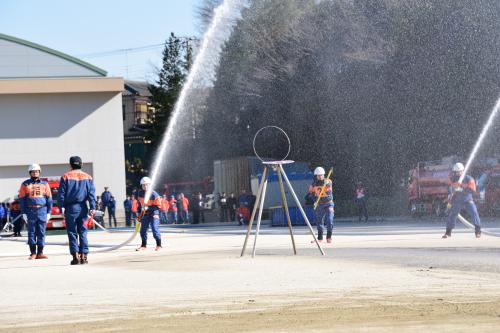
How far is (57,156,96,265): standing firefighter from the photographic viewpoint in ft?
56.8

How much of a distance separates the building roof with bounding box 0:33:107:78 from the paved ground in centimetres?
3231

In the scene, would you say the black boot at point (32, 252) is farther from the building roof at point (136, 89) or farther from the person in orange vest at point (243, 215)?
the building roof at point (136, 89)

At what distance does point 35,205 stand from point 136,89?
75.4 metres

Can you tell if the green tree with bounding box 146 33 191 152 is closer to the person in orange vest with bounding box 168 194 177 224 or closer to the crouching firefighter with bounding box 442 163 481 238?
the person in orange vest with bounding box 168 194 177 224

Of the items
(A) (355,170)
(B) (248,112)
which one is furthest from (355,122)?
(B) (248,112)

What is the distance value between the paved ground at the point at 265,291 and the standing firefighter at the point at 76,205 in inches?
21.5

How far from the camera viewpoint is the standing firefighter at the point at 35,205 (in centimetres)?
1938

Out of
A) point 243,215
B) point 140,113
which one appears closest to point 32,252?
point 243,215

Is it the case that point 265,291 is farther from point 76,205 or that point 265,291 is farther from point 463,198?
point 463,198

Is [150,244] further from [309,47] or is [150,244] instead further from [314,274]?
[309,47]

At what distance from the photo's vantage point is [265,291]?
1167cm

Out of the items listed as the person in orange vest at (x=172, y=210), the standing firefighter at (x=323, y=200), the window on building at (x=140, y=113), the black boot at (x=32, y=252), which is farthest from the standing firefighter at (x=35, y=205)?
the window on building at (x=140, y=113)

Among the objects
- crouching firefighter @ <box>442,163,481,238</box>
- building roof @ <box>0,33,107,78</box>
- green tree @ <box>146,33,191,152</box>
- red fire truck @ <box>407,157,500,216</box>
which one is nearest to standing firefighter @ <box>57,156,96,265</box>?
crouching firefighter @ <box>442,163,481,238</box>

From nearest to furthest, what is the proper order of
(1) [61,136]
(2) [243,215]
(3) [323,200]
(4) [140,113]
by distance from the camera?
(3) [323,200]
(2) [243,215]
(1) [61,136]
(4) [140,113]
